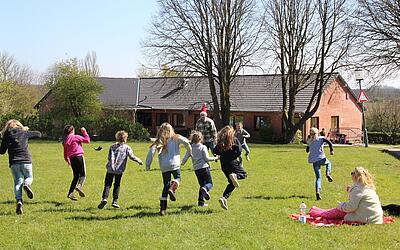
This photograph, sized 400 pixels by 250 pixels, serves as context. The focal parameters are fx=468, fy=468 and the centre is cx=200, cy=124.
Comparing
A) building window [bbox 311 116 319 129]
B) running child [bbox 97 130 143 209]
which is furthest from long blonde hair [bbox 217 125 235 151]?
building window [bbox 311 116 319 129]

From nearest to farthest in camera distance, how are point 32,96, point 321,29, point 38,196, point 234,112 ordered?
point 38,196 → point 321,29 → point 234,112 → point 32,96

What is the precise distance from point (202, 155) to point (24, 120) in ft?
116

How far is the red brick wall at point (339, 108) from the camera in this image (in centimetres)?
4459

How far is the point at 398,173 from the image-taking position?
667 inches

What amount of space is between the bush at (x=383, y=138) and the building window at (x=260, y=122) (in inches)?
411

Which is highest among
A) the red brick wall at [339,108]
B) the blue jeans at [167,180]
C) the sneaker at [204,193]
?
the red brick wall at [339,108]

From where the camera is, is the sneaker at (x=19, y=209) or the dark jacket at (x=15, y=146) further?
the dark jacket at (x=15, y=146)

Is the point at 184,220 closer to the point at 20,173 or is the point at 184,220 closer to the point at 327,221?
the point at 327,221

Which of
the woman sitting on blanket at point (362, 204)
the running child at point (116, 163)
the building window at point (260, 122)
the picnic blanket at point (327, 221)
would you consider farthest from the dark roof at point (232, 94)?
the woman sitting on blanket at point (362, 204)

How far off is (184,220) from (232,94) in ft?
129

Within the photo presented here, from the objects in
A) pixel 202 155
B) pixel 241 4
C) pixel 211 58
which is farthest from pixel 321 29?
pixel 202 155

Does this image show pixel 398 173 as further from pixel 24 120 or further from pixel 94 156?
pixel 24 120

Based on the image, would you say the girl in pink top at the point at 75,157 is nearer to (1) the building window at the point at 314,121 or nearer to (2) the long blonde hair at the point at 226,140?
(2) the long blonde hair at the point at 226,140

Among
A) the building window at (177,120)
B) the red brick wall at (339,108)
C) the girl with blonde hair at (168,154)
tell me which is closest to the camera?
the girl with blonde hair at (168,154)
